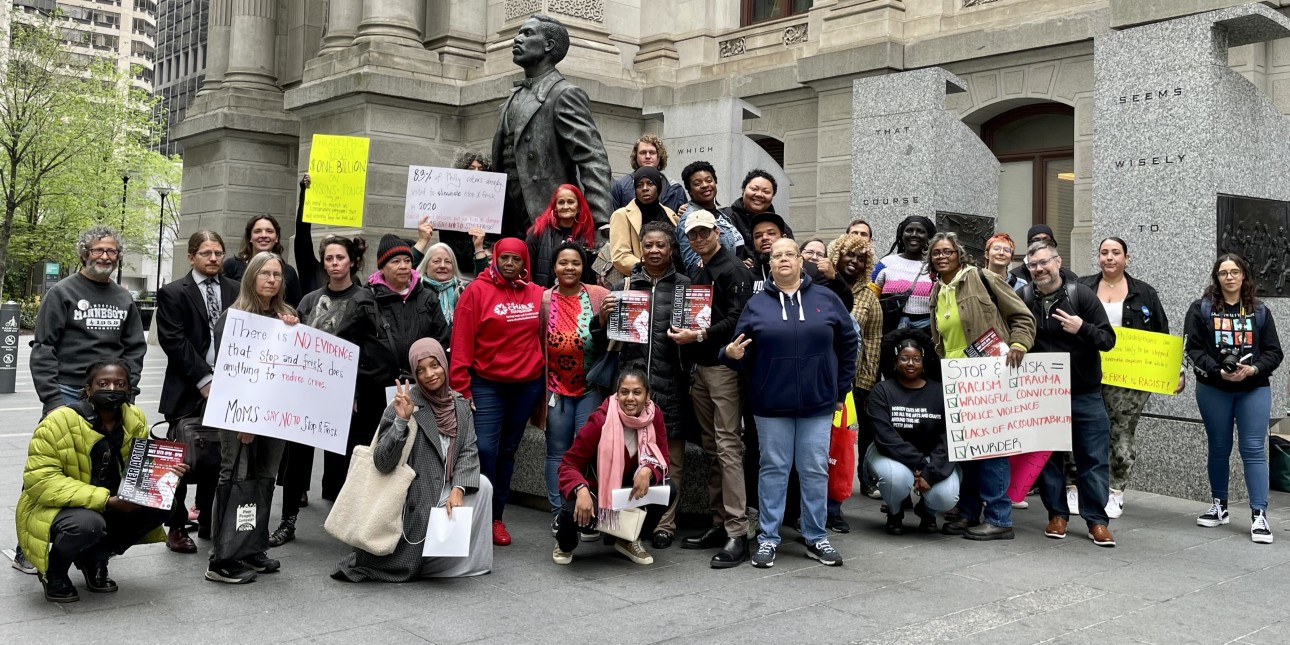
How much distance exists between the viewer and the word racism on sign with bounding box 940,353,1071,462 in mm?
7270

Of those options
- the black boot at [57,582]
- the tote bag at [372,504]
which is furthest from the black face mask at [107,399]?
the tote bag at [372,504]

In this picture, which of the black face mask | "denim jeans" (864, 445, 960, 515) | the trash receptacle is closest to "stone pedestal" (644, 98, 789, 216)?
"denim jeans" (864, 445, 960, 515)

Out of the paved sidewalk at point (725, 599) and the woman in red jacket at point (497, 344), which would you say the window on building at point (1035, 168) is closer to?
the paved sidewalk at point (725, 599)

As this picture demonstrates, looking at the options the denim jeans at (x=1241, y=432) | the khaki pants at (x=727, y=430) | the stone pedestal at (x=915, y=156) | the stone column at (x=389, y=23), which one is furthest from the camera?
the stone column at (x=389, y=23)

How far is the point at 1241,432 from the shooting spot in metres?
7.67

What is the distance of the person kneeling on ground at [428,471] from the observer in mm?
5980

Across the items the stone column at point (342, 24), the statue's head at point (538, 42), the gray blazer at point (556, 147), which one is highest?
the stone column at point (342, 24)

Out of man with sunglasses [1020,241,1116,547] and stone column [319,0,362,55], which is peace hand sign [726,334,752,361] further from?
stone column [319,0,362,55]

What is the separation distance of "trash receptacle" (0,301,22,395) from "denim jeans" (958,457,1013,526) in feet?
51.3

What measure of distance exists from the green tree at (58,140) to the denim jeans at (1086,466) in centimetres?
3970

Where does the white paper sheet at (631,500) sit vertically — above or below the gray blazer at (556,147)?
below

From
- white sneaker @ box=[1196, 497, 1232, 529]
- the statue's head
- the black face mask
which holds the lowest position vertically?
white sneaker @ box=[1196, 497, 1232, 529]

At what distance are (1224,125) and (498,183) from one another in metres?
5.72

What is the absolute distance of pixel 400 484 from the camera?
6.02 m
